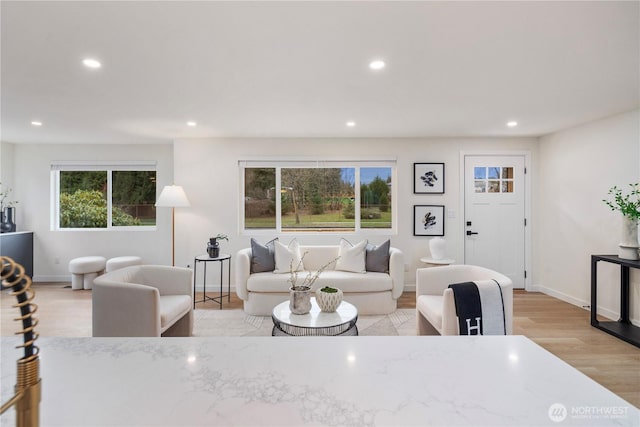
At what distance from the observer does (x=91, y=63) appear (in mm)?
2314

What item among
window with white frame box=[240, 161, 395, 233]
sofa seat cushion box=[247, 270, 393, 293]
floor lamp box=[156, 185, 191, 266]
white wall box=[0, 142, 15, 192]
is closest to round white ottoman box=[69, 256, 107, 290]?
floor lamp box=[156, 185, 191, 266]

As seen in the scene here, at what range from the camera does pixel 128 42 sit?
6.62 feet

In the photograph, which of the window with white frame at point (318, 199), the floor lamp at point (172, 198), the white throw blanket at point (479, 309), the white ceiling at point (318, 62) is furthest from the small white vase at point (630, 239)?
the floor lamp at point (172, 198)

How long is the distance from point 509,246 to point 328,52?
13.8ft

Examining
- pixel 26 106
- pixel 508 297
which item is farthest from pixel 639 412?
pixel 26 106

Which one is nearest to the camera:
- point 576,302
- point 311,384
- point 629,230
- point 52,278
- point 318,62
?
point 311,384

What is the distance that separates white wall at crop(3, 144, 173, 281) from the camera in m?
5.34

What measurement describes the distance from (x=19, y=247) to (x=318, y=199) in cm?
483

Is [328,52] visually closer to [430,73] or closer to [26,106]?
[430,73]

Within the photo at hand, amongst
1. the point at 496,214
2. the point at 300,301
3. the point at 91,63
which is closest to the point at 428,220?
the point at 496,214

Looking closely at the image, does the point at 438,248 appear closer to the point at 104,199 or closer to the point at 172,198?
the point at 172,198

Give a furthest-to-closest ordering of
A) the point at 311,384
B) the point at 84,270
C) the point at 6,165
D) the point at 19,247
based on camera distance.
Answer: the point at 6,165
the point at 19,247
the point at 84,270
the point at 311,384

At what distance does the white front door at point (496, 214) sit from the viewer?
480cm

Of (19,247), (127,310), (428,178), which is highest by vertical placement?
(428,178)
